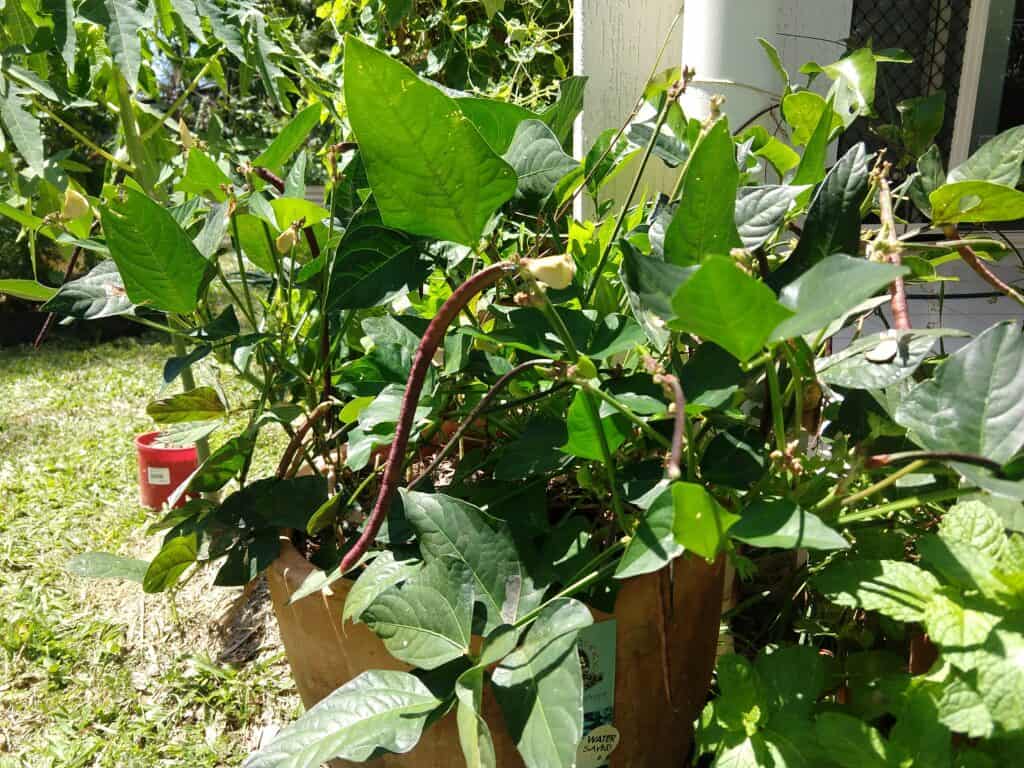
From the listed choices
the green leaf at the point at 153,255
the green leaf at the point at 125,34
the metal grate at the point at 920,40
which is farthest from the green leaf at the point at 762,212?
the metal grate at the point at 920,40

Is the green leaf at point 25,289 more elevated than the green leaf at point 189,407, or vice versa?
the green leaf at point 25,289

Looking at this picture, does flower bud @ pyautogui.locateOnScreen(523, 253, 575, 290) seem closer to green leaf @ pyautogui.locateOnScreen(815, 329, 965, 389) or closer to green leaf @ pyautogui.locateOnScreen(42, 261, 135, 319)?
green leaf @ pyautogui.locateOnScreen(815, 329, 965, 389)

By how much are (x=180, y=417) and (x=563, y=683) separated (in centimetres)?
39

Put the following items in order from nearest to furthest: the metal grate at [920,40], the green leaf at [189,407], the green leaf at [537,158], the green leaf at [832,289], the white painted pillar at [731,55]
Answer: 1. the green leaf at [832,289]
2. the green leaf at [537,158]
3. the green leaf at [189,407]
4. the white painted pillar at [731,55]
5. the metal grate at [920,40]

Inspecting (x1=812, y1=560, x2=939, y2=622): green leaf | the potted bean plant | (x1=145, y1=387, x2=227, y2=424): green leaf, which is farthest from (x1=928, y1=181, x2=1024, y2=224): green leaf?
(x1=145, y1=387, x2=227, y2=424): green leaf

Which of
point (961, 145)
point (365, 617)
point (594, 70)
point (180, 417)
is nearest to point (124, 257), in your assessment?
point (180, 417)

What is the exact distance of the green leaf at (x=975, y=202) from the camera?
451 millimetres

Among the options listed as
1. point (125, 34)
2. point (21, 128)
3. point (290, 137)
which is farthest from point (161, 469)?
point (290, 137)

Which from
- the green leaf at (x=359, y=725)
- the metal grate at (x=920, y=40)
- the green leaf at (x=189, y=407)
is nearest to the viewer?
the green leaf at (x=359, y=725)

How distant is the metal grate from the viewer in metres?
3.07

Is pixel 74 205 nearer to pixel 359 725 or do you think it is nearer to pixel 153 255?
pixel 153 255

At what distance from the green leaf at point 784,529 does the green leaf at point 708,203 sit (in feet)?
0.44

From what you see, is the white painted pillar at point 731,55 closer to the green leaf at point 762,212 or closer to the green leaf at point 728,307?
the green leaf at point 762,212

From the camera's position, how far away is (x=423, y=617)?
44cm
